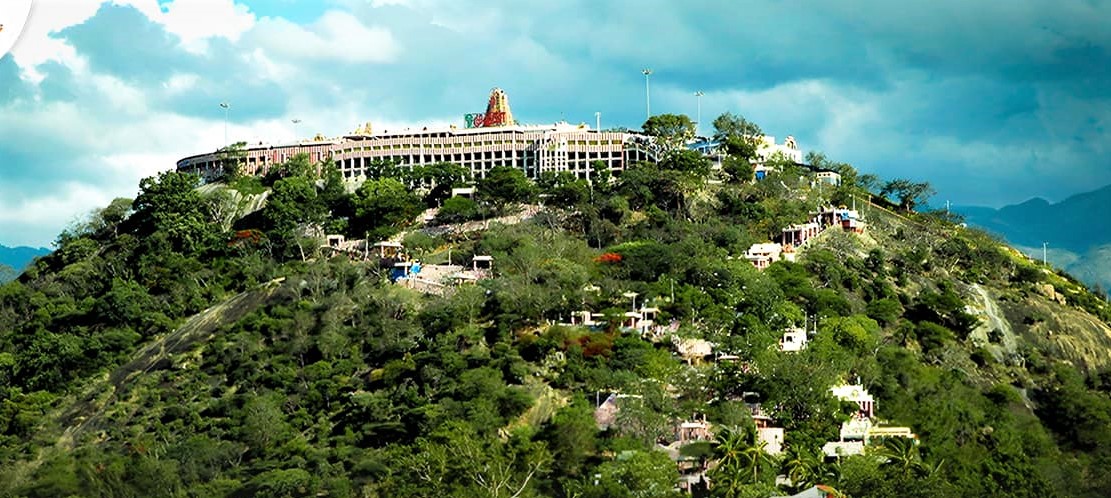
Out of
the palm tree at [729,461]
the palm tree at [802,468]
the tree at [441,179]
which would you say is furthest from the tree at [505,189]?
the palm tree at [802,468]

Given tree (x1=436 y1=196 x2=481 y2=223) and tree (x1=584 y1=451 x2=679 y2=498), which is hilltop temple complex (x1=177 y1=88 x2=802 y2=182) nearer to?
tree (x1=436 y1=196 x2=481 y2=223)

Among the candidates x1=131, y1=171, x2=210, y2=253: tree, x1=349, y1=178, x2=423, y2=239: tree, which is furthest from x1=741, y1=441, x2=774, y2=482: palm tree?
x1=131, y1=171, x2=210, y2=253: tree

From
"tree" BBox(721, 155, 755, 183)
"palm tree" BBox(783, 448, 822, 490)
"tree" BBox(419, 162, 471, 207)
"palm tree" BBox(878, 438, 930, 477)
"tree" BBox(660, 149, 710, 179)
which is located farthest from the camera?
"tree" BBox(419, 162, 471, 207)

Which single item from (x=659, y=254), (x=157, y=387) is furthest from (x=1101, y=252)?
(x=157, y=387)

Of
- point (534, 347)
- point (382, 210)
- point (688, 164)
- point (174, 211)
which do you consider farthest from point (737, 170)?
point (174, 211)

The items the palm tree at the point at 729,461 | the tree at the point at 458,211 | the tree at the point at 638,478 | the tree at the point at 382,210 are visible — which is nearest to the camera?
the tree at the point at 638,478

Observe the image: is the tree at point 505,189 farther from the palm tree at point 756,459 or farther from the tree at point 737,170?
the palm tree at point 756,459
